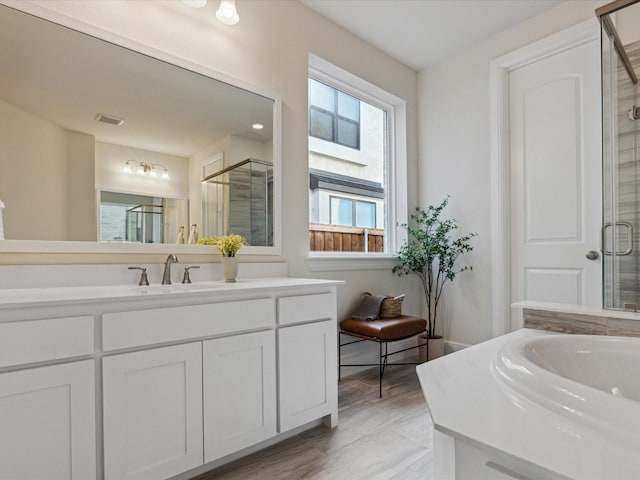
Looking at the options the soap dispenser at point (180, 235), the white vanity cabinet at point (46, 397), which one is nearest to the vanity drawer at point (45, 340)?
the white vanity cabinet at point (46, 397)

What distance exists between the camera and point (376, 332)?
7.82 ft

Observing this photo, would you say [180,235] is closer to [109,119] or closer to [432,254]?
[109,119]

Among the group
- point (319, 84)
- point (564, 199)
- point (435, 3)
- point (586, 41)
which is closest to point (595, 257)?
point (564, 199)

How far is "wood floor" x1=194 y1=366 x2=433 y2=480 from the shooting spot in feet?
5.10

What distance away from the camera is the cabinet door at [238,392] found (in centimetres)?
150

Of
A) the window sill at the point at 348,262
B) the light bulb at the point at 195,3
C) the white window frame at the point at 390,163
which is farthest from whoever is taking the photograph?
the white window frame at the point at 390,163

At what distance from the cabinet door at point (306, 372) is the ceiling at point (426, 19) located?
2.25 m

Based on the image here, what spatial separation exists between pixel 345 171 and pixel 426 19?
1.29 metres

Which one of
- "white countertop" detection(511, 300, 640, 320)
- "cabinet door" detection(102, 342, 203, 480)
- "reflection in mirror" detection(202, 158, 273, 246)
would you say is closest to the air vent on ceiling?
"reflection in mirror" detection(202, 158, 273, 246)

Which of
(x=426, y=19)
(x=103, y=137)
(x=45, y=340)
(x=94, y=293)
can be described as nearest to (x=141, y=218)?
(x=103, y=137)

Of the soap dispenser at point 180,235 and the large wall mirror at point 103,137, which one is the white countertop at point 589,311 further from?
the soap dispenser at point 180,235

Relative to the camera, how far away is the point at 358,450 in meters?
1.75

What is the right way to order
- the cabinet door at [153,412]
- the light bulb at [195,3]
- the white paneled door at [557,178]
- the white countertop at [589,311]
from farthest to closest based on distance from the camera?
the white paneled door at [557,178] < the light bulb at [195,3] < the white countertop at [589,311] < the cabinet door at [153,412]

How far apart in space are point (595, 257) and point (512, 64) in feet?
5.29
